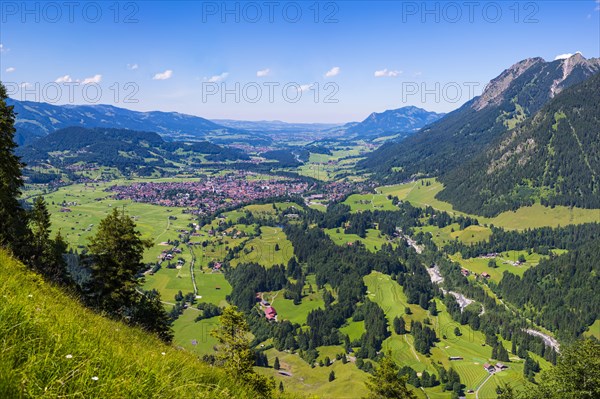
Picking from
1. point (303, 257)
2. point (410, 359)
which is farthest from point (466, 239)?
point (410, 359)

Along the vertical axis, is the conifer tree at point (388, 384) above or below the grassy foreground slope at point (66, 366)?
below

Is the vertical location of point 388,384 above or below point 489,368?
above

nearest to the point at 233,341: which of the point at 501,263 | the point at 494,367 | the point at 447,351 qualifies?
the point at 494,367

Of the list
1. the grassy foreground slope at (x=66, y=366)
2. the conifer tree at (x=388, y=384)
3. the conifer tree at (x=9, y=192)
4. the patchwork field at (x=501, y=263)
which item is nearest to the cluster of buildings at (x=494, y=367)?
the patchwork field at (x=501, y=263)

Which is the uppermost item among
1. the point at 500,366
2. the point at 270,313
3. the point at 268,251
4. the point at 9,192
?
the point at 9,192

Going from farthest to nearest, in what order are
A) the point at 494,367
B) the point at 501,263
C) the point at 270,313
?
the point at 501,263 < the point at 270,313 < the point at 494,367

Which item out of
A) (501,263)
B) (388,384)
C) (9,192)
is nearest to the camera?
(9,192)

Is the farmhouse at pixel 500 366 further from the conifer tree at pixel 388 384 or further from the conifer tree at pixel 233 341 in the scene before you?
the conifer tree at pixel 233 341

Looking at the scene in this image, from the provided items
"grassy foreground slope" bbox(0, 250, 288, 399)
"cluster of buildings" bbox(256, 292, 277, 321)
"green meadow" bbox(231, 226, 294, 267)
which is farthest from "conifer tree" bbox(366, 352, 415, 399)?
"green meadow" bbox(231, 226, 294, 267)

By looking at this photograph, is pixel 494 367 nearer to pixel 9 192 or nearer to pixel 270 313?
pixel 270 313

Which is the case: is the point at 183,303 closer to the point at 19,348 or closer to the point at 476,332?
the point at 476,332

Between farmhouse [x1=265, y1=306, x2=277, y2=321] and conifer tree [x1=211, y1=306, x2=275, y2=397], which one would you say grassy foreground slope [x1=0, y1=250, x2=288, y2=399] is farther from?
farmhouse [x1=265, y1=306, x2=277, y2=321]
